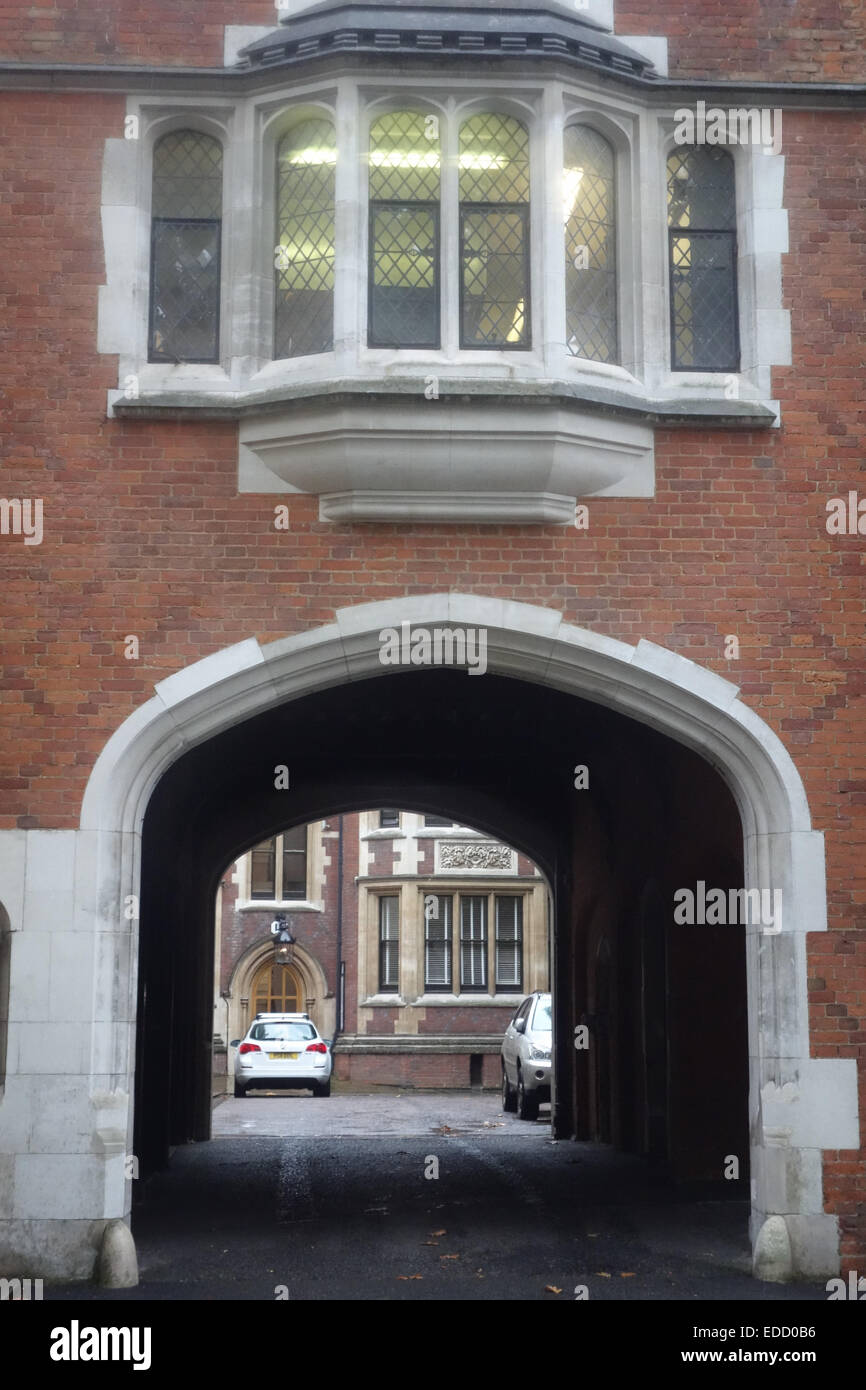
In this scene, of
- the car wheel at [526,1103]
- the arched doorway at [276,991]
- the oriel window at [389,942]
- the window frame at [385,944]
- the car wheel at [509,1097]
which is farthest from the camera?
the arched doorway at [276,991]

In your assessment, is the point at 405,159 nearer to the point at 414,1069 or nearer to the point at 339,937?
the point at 414,1069

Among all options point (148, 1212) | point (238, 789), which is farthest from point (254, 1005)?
point (148, 1212)

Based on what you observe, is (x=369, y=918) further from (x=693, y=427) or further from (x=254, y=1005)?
(x=693, y=427)

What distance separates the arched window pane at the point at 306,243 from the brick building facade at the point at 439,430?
3 centimetres

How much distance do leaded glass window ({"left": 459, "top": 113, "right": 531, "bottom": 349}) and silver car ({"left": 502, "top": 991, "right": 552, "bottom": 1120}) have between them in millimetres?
14228

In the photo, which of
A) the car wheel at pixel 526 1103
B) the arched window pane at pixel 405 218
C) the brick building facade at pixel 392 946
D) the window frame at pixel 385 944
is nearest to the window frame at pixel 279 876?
the brick building facade at pixel 392 946

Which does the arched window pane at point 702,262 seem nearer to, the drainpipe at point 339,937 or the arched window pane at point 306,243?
the arched window pane at point 306,243

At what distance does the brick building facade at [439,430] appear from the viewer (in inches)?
400

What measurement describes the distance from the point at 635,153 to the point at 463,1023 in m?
28.5

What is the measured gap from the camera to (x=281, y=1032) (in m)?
31.8

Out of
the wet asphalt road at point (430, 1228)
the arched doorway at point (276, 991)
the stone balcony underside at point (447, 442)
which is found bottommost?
the wet asphalt road at point (430, 1228)

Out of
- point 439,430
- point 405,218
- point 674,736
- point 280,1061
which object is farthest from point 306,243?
point 280,1061

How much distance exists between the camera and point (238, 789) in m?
18.9

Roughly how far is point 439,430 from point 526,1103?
15449mm
